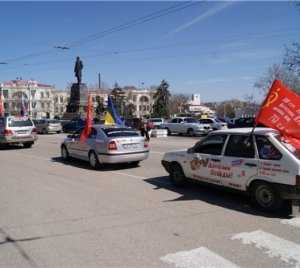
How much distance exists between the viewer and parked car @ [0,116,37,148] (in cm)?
2130

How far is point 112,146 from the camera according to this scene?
12586 millimetres

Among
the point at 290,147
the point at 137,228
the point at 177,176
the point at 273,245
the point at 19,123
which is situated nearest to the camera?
the point at 273,245

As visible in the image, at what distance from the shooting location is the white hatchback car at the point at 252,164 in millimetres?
6973

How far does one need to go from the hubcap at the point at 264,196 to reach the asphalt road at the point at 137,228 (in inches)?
9.5

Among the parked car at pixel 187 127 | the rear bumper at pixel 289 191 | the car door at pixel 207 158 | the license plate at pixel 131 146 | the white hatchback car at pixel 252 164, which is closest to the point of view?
the rear bumper at pixel 289 191

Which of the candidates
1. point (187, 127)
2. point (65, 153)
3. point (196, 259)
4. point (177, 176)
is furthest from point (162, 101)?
point (196, 259)

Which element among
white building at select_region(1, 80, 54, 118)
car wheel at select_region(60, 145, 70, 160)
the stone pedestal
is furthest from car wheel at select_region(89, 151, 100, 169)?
white building at select_region(1, 80, 54, 118)

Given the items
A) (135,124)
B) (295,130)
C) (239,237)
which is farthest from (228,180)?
(135,124)

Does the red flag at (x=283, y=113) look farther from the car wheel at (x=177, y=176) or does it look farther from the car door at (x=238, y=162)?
the car wheel at (x=177, y=176)

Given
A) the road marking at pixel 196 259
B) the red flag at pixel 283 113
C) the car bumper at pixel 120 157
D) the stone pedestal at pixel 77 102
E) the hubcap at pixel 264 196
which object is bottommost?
the road marking at pixel 196 259

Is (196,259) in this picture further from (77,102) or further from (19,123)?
(77,102)

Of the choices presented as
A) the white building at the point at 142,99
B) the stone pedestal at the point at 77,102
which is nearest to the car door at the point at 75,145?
the stone pedestal at the point at 77,102

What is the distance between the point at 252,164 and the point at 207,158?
1348 millimetres

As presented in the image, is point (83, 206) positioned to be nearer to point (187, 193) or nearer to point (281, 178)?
point (187, 193)
